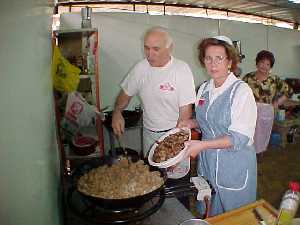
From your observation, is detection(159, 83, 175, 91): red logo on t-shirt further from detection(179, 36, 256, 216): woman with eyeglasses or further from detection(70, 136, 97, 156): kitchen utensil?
detection(70, 136, 97, 156): kitchen utensil

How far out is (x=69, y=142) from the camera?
275 cm

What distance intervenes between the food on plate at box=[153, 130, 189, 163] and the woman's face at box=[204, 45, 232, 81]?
0.34 metres

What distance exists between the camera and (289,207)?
883 millimetres

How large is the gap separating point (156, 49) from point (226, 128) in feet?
2.41

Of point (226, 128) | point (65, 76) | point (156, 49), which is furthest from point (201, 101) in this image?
point (65, 76)

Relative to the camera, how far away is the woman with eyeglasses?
1.35 metres

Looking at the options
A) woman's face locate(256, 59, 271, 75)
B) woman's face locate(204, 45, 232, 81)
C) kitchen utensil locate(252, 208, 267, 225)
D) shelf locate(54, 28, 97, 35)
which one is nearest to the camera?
kitchen utensil locate(252, 208, 267, 225)

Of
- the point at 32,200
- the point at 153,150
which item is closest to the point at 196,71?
the point at 153,150

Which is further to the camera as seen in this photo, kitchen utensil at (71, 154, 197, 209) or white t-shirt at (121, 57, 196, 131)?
white t-shirt at (121, 57, 196, 131)

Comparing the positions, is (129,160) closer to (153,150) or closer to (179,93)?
(153,150)

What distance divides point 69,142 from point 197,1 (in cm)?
219

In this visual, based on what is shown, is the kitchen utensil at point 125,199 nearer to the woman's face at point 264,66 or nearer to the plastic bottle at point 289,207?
the plastic bottle at point 289,207

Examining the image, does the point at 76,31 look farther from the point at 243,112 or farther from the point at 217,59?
the point at 243,112

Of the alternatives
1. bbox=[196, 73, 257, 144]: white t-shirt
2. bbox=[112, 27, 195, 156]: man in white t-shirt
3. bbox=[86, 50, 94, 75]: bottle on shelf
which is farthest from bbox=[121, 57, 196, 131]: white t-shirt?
bbox=[86, 50, 94, 75]: bottle on shelf
